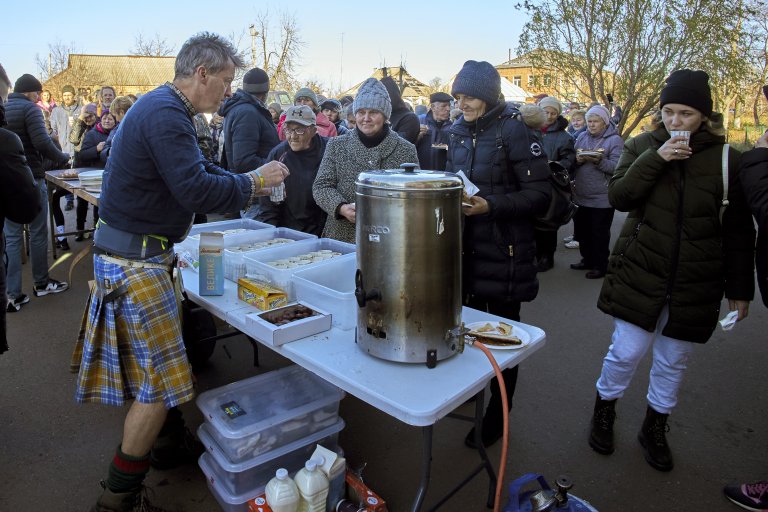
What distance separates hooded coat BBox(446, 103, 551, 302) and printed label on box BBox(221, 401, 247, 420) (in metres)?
1.16

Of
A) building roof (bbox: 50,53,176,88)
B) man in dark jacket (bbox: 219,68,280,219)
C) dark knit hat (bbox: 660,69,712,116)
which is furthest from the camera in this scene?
building roof (bbox: 50,53,176,88)

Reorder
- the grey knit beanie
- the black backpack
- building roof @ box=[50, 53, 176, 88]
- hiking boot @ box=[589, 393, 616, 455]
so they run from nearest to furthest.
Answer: the black backpack, hiking boot @ box=[589, 393, 616, 455], the grey knit beanie, building roof @ box=[50, 53, 176, 88]

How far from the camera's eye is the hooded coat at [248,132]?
13.8 ft

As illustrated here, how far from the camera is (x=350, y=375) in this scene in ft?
5.44

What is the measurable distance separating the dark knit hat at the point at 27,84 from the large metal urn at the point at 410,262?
472cm

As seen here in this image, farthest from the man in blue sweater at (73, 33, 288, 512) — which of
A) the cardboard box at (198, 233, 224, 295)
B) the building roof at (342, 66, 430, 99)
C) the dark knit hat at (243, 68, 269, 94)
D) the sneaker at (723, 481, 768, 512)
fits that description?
the building roof at (342, 66, 430, 99)

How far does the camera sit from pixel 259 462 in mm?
2096

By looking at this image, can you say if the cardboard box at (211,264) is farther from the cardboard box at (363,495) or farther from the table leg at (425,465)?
the table leg at (425,465)

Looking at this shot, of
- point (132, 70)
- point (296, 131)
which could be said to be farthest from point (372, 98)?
point (132, 70)

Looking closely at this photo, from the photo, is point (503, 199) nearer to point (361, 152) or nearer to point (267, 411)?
point (361, 152)

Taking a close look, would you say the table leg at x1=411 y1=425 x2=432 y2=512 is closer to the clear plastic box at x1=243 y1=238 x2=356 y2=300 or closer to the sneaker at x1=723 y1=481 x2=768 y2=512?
the clear plastic box at x1=243 y1=238 x2=356 y2=300

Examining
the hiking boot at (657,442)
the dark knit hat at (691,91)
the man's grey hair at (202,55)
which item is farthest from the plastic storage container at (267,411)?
the dark knit hat at (691,91)

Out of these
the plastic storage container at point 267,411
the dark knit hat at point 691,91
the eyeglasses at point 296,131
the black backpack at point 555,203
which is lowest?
the plastic storage container at point 267,411

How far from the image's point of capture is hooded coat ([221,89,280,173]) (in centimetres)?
419
